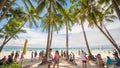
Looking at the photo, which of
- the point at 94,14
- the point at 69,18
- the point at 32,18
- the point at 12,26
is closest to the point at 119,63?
the point at 94,14

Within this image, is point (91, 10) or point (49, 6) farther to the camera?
point (91, 10)

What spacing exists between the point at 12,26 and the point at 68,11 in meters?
10.9

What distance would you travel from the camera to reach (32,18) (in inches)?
1145

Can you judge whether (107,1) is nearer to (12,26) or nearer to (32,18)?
(12,26)

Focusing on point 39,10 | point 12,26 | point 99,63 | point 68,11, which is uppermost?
point 68,11

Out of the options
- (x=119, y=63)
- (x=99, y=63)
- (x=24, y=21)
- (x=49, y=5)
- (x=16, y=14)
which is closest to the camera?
(x=119, y=63)

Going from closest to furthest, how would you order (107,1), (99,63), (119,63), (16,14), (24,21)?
(119,63) → (99,63) → (107,1) → (16,14) → (24,21)

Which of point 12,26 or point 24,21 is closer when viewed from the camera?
point 12,26

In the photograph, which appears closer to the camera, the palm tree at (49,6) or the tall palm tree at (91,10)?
the palm tree at (49,6)

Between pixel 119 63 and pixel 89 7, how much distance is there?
14079mm

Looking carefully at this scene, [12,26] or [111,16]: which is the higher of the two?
[111,16]

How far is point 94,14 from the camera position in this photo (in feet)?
77.8

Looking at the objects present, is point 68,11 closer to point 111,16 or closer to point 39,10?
point 111,16

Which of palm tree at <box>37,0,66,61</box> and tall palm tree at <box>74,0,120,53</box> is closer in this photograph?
palm tree at <box>37,0,66,61</box>
